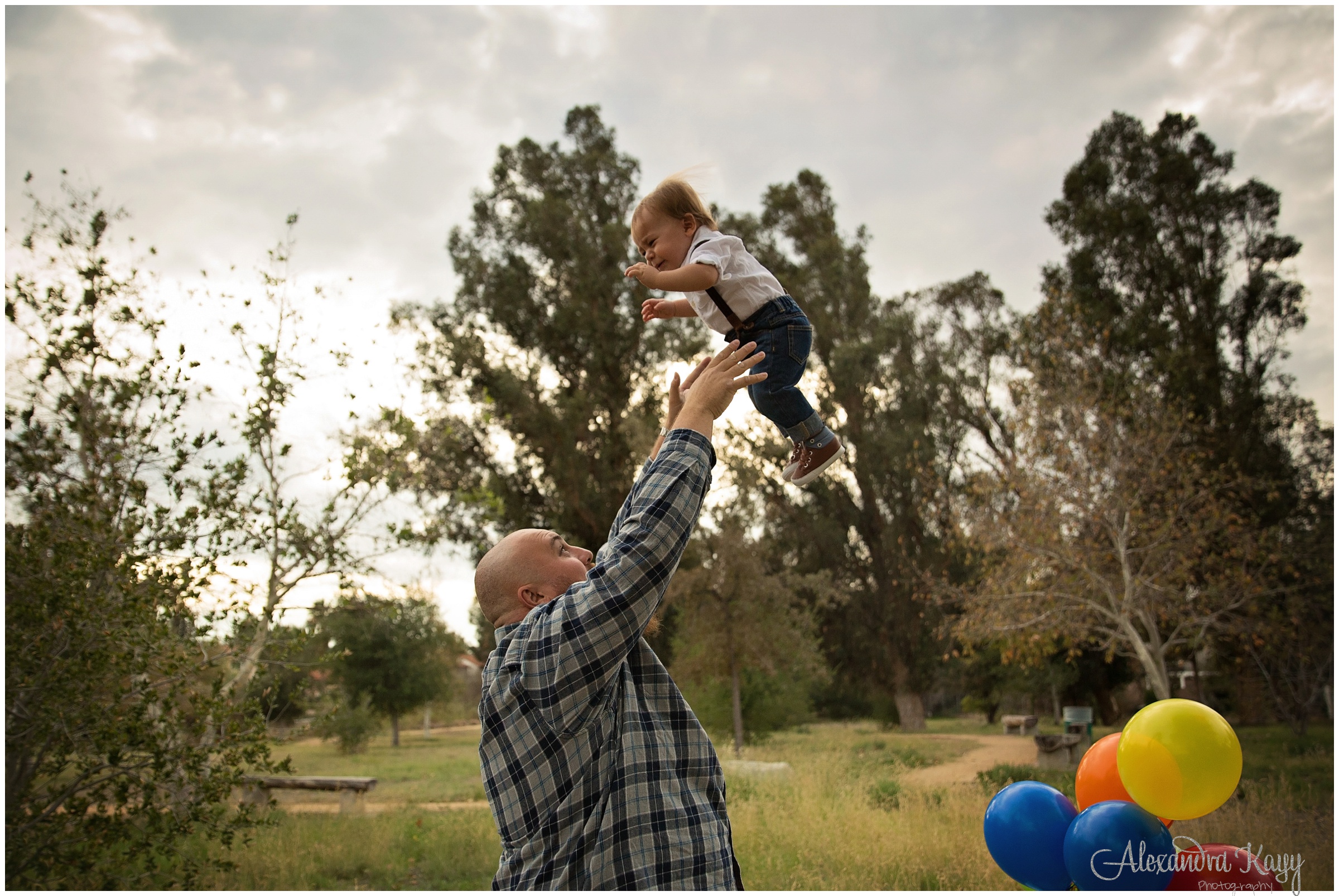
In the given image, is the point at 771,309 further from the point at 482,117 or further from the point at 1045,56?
the point at 1045,56

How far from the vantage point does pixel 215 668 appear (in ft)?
23.2

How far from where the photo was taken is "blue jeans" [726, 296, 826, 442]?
225 centimetres

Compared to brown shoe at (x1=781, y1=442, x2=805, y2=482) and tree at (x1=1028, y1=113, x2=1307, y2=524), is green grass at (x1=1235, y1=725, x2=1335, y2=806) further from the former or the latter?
brown shoe at (x1=781, y1=442, x2=805, y2=482)

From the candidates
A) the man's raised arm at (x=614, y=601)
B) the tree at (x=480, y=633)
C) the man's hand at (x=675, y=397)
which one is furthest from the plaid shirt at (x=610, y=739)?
the tree at (x=480, y=633)

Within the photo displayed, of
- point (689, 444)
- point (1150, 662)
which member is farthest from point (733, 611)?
point (689, 444)

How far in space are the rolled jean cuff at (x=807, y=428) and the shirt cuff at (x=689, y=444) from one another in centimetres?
67

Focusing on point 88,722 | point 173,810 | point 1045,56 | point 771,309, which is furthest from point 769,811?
point 1045,56

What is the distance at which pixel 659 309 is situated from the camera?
Answer: 2482 millimetres

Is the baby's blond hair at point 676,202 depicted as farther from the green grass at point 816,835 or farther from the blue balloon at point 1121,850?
the green grass at point 816,835

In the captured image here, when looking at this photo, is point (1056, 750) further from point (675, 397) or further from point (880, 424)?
point (675, 397)

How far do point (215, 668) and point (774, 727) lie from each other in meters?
12.5

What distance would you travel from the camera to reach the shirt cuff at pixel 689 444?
1.72m

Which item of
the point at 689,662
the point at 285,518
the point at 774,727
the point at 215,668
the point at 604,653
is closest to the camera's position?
the point at 604,653

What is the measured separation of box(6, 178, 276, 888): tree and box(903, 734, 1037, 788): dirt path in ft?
26.0
